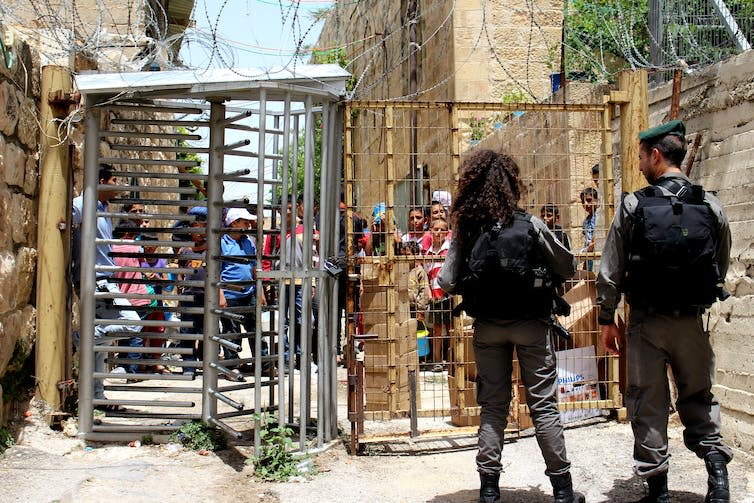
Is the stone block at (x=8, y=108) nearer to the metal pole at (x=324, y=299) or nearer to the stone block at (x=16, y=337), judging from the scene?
the stone block at (x=16, y=337)

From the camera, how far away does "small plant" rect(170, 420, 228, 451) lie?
5.61 metres

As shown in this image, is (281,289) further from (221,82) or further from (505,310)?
(505,310)

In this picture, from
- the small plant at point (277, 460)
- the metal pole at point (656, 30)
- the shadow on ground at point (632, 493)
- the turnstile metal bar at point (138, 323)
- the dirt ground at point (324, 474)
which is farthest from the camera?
the metal pole at point (656, 30)

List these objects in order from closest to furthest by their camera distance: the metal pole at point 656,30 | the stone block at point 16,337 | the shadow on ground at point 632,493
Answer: the shadow on ground at point 632,493, the stone block at point 16,337, the metal pole at point 656,30

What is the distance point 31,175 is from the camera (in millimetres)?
5762

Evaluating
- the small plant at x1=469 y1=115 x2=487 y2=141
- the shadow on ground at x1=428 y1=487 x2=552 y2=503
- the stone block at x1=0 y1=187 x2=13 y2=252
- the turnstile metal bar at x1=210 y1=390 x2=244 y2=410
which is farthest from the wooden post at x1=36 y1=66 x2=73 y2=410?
the small plant at x1=469 y1=115 x2=487 y2=141

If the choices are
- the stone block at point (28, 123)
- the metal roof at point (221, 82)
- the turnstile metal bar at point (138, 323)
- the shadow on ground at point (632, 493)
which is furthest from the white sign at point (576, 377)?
the stone block at point (28, 123)

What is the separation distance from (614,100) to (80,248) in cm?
423

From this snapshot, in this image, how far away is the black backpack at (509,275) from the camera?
420 centimetres

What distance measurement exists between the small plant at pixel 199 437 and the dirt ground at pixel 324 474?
0.08 m

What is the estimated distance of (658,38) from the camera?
679 centimetres

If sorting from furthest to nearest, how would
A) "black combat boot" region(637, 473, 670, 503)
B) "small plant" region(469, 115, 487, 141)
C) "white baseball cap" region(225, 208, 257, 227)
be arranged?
"small plant" region(469, 115, 487, 141), "white baseball cap" region(225, 208, 257, 227), "black combat boot" region(637, 473, 670, 503)

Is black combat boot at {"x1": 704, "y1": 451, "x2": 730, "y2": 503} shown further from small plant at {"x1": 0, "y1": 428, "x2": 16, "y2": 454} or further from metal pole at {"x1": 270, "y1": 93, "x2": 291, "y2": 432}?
small plant at {"x1": 0, "y1": 428, "x2": 16, "y2": 454}

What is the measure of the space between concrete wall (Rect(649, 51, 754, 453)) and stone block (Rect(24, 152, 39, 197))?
4810 millimetres
